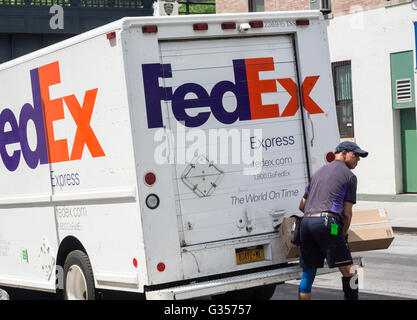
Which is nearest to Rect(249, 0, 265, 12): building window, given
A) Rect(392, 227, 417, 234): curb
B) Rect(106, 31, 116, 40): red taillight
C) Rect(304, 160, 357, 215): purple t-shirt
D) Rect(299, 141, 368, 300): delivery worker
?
Rect(392, 227, 417, 234): curb

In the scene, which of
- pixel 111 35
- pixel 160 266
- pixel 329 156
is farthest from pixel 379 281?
pixel 111 35

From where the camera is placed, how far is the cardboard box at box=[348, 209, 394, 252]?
9.36 m

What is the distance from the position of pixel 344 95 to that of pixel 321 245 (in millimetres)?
18230

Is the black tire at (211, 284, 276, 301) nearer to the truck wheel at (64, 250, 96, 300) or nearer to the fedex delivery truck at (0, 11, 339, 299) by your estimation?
the fedex delivery truck at (0, 11, 339, 299)

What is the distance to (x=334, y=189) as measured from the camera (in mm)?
→ 8344

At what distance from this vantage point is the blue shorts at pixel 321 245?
8289 millimetres

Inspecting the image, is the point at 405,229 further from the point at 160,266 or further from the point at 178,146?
the point at 160,266

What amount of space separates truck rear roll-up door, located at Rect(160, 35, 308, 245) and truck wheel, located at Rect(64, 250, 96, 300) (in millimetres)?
1247

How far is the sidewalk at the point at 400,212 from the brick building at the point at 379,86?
72 cm

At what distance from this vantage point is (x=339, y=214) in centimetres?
834

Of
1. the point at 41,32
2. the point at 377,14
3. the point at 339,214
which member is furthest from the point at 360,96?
the point at 339,214

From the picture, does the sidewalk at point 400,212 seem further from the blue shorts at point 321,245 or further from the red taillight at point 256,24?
the blue shorts at point 321,245

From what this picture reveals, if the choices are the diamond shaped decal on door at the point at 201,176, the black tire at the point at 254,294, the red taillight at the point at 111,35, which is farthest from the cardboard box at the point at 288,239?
the red taillight at the point at 111,35

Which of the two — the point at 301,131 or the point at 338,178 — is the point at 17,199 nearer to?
the point at 301,131
